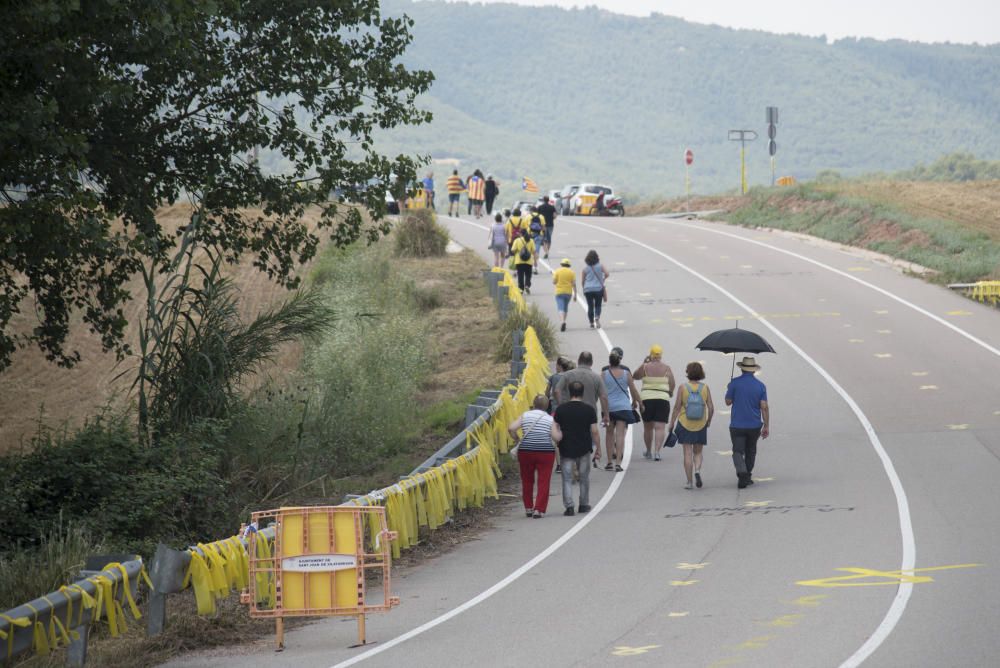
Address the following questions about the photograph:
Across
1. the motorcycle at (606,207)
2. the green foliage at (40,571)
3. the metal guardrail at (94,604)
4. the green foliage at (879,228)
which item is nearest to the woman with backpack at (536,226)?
the green foliage at (879,228)

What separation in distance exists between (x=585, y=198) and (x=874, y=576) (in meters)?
53.7

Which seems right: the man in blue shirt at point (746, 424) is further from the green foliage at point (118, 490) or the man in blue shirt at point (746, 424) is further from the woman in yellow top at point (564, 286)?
the woman in yellow top at point (564, 286)

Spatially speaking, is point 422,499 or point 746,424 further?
point 746,424

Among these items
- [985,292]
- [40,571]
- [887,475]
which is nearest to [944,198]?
[985,292]

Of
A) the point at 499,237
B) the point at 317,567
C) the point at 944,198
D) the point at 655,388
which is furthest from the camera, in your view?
the point at 944,198

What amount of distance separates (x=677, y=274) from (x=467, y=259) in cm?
693

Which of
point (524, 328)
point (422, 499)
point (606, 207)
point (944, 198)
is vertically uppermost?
point (606, 207)

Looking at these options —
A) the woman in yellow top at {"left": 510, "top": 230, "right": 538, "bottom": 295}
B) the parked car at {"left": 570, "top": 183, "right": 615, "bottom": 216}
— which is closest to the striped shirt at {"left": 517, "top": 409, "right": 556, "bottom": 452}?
the woman in yellow top at {"left": 510, "top": 230, "right": 538, "bottom": 295}

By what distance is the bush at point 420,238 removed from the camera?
4450cm

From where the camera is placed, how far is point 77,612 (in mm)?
10242

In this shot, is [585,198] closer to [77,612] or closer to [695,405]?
[695,405]

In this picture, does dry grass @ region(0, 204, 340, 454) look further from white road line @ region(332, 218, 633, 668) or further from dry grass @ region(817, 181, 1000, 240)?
dry grass @ region(817, 181, 1000, 240)

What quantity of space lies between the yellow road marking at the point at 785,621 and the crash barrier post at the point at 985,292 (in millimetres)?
24274

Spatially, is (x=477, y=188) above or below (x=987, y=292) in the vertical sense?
above
